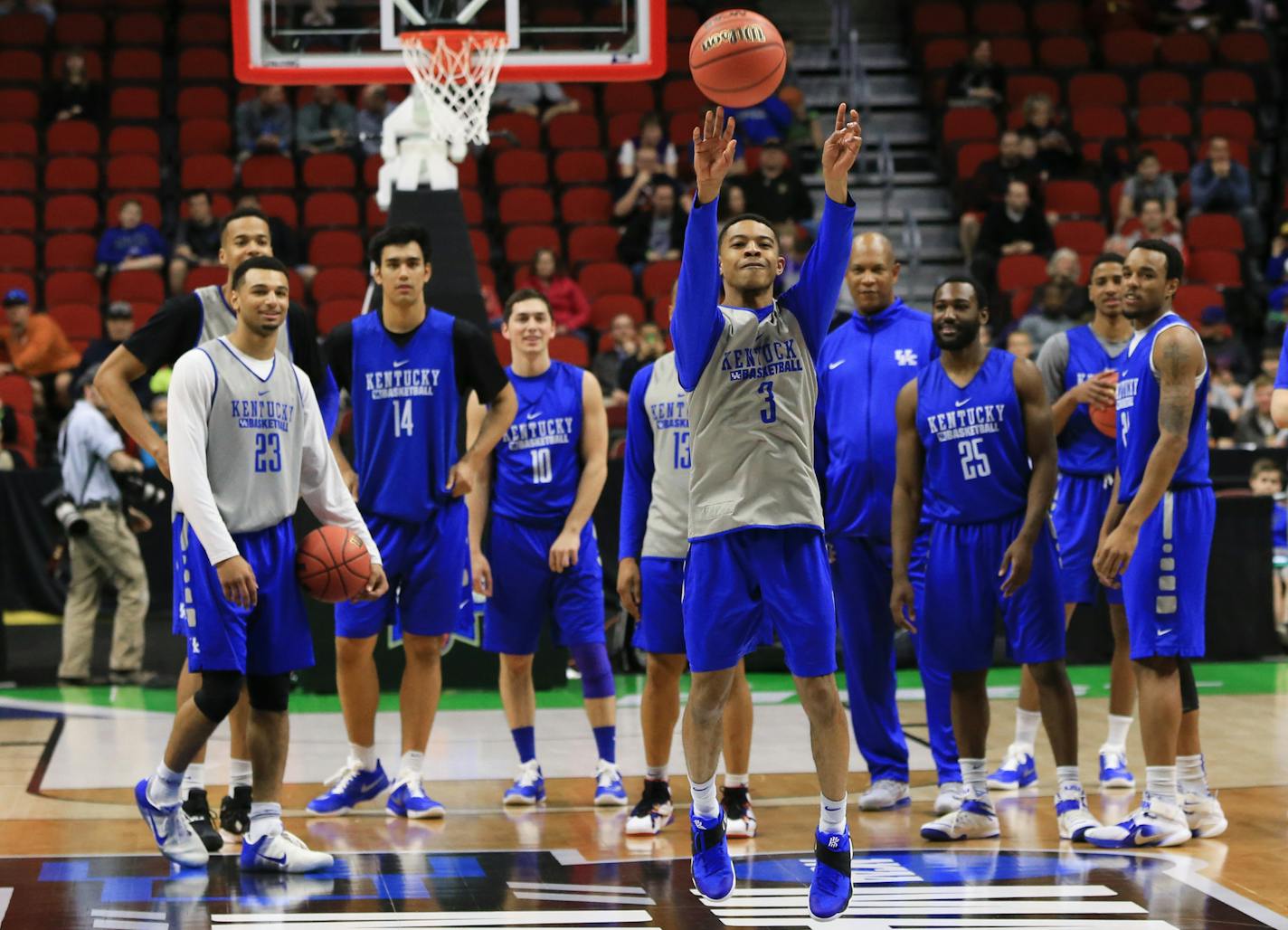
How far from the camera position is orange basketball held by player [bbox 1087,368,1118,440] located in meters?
7.21

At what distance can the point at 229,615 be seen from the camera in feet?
19.2

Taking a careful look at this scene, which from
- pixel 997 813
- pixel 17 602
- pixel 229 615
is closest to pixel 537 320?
pixel 229 615

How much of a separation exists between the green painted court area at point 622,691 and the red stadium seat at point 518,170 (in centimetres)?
671

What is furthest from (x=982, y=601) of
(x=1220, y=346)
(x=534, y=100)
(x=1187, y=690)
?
(x=534, y=100)

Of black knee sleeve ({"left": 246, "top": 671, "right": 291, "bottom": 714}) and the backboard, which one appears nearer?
black knee sleeve ({"left": 246, "top": 671, "right": 291, "bottom": 714})

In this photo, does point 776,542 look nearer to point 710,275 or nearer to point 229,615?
point 710,275

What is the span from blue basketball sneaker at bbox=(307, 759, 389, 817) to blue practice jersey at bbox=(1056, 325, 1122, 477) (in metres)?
3.34

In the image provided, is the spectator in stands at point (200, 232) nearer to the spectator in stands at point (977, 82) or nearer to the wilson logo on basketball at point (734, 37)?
the spectator in stands at point (977, 82)

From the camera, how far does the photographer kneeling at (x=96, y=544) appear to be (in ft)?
35.7

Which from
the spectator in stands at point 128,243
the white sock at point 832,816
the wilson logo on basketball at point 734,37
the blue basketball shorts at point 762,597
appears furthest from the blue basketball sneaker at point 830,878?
the spectator in stands at point 128,243

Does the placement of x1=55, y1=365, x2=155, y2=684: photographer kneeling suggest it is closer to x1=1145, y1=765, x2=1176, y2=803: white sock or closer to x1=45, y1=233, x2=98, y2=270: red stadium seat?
x1=45, y1=233, x2=98, y2=270: red stadium seat

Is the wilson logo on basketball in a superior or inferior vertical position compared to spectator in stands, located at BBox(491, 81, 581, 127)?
inferior

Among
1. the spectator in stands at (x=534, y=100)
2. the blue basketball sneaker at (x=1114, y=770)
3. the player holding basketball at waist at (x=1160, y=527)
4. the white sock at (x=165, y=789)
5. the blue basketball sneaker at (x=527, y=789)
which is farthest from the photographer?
the spectator in stands at (x=534, y=100)

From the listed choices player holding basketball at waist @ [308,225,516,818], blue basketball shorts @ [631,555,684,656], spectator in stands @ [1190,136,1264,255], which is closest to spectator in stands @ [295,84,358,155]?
spectator in stands @ [1190,136,1264,255]
